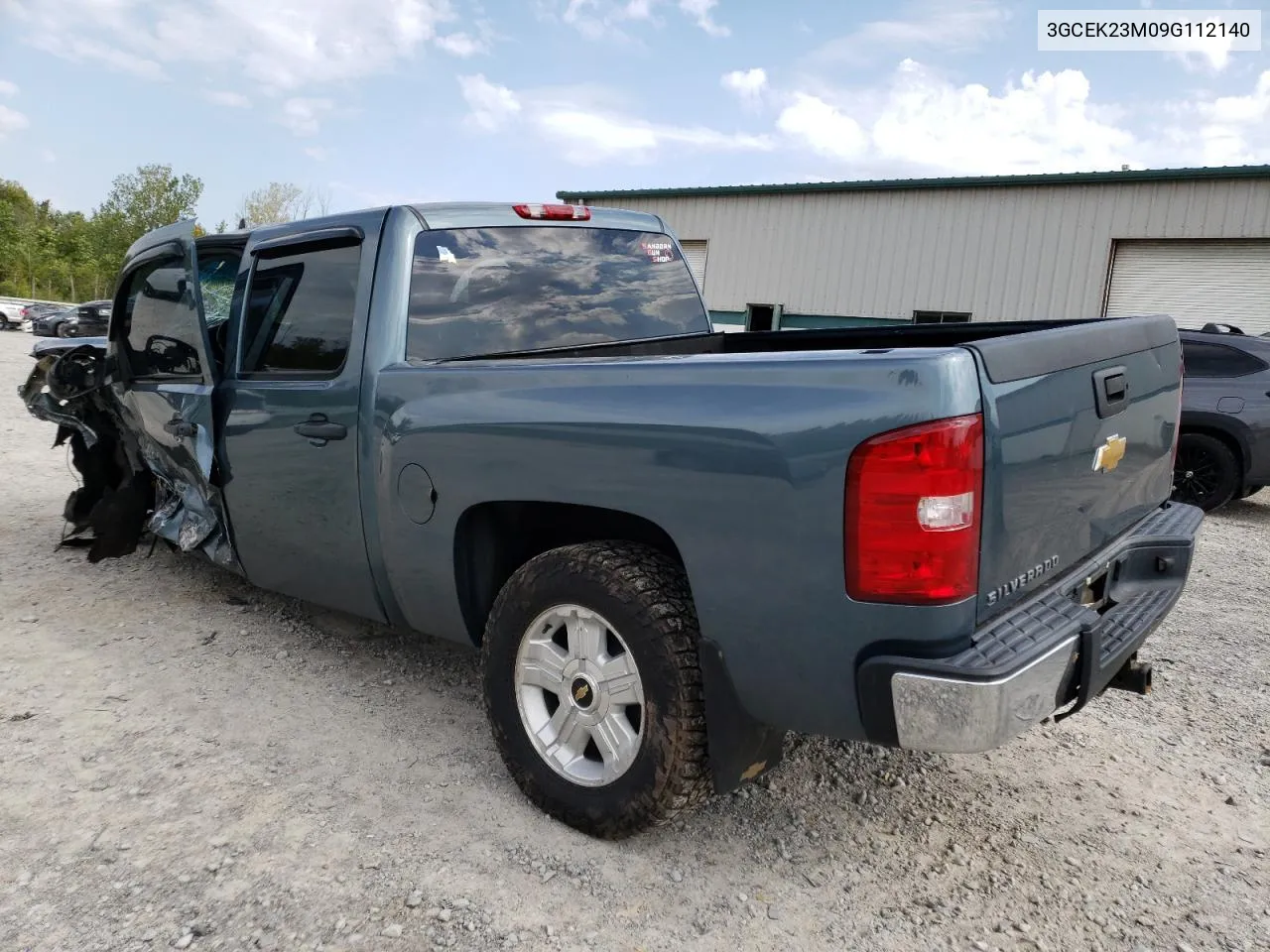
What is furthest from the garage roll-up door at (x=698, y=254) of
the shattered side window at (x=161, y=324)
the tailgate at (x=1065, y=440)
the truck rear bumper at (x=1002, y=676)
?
the truck rear bumper at (x=1002, y=676)

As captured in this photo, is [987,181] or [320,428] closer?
[320,428]

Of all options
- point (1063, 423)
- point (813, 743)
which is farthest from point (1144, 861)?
point (1063, 423)

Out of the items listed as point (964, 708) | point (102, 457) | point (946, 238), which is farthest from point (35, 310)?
point (964, 708)

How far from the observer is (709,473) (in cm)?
228

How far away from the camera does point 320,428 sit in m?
3.36

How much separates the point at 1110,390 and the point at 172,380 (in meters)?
3.92

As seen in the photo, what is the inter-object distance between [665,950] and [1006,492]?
1.38m

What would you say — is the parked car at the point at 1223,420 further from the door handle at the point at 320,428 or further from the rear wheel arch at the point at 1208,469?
the door handle at the point at 320,428

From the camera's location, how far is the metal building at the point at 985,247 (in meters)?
14.5

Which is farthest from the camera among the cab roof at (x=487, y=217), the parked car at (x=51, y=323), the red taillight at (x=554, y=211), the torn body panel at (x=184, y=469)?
the parked car at (x=51, y=323)

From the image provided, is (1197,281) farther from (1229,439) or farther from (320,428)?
(320,428)

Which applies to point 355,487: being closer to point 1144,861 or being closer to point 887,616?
point 887,616

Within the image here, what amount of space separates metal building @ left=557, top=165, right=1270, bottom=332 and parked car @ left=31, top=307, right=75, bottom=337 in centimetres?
2063

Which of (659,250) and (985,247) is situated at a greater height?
(985,247)
